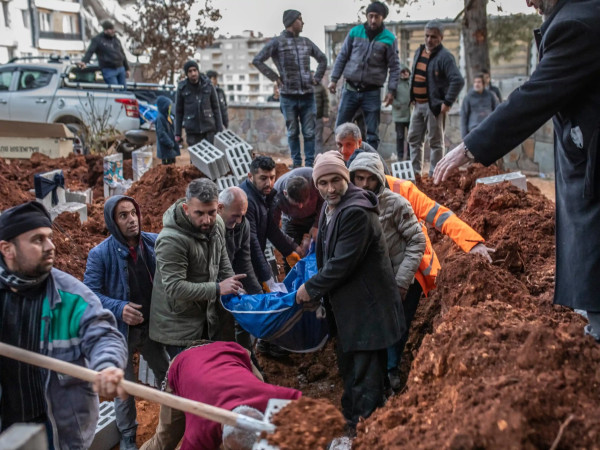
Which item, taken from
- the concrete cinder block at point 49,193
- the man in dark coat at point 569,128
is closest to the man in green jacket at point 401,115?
the concrete cinder block at point 49,193

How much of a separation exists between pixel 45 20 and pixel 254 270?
34.5m

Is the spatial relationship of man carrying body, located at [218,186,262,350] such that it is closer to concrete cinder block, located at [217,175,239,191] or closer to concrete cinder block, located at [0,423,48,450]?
concrete cinder block, located at [0,423,48,450]

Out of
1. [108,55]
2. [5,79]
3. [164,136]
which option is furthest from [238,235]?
[5,79]

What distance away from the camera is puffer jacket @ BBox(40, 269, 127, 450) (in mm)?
3072

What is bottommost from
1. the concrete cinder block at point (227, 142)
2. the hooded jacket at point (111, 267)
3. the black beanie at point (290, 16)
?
the hooded jacket at point (111, 267)

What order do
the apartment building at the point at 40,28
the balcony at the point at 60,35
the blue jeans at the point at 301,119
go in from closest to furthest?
the blue jeans at the point at 301,119
the apartment building at the point at 40,28
the balcony at the point at 60,35

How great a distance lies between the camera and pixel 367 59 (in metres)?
8.95

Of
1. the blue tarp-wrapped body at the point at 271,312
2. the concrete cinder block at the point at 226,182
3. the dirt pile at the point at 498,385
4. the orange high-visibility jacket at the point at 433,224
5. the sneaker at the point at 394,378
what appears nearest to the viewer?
the dirt pile at the point at 498,385

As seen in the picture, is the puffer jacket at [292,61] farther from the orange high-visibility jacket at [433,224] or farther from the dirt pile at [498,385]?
the dirt pile at [498,385]

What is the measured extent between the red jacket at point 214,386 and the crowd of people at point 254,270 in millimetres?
11

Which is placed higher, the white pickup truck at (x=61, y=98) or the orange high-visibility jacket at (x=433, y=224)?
the white pickup truck at (x=61, y=98)

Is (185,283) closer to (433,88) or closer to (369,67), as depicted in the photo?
(369,67)

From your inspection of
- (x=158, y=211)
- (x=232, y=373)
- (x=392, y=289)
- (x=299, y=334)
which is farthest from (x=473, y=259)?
(x=158, y=211)

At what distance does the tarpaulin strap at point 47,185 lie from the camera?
8.09 meters
